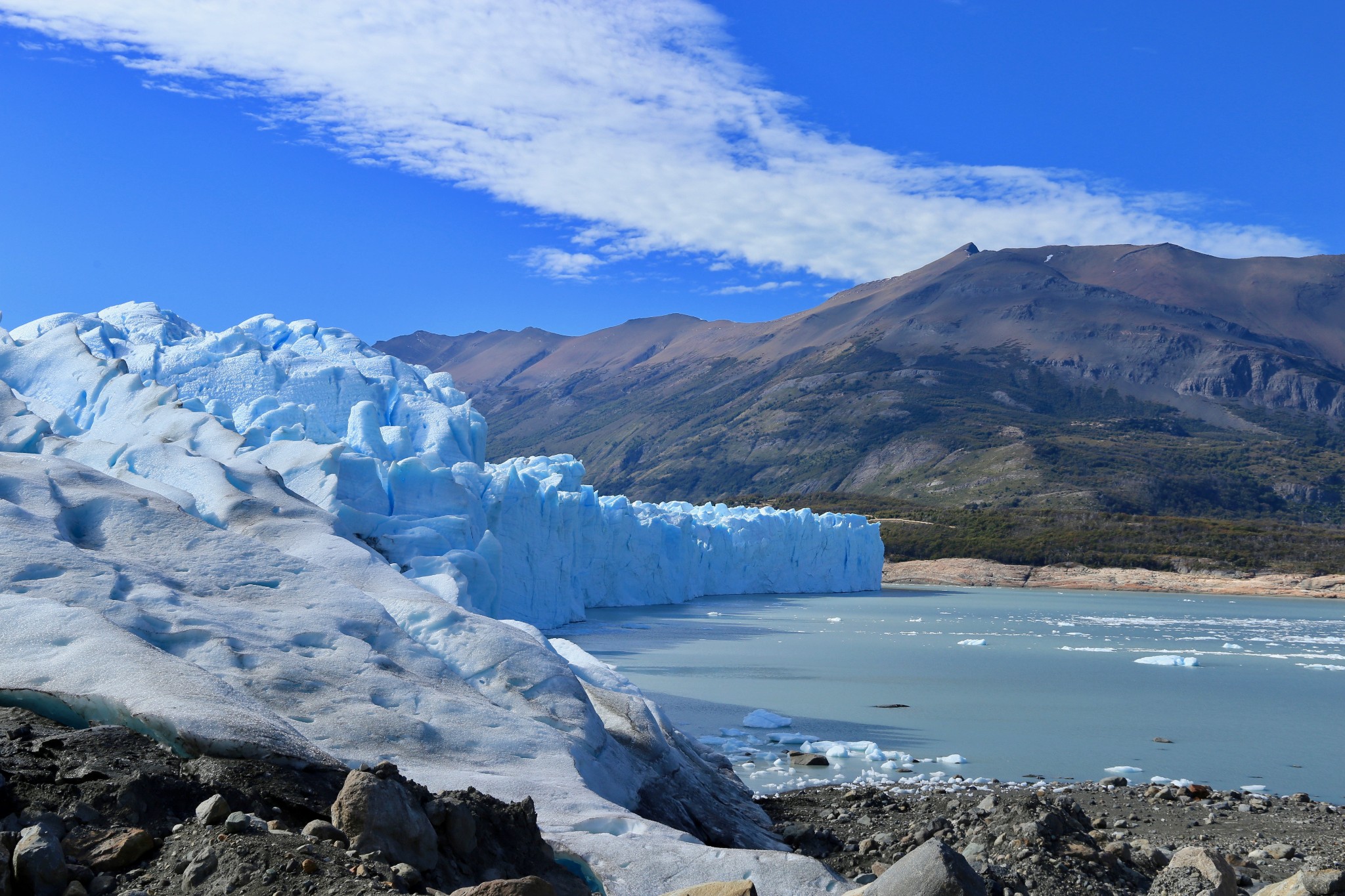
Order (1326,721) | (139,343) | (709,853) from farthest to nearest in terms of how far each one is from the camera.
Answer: (139,343) < (1326,721) < (709,853)

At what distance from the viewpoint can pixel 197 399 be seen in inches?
621

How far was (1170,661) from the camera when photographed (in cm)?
1948

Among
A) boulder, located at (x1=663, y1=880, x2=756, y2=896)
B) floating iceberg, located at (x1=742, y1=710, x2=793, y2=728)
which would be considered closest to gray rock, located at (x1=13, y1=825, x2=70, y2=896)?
boulder, located at (x1=663, y1=880, x2=756, y2=896)

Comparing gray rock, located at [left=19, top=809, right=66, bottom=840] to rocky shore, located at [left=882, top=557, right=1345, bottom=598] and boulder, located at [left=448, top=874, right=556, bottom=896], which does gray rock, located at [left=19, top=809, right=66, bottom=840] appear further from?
rocky shore, located at [left=882, top=557, right=1345, bottom=598]

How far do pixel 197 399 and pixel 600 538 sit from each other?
52.1ft

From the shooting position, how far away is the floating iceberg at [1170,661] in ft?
62.8

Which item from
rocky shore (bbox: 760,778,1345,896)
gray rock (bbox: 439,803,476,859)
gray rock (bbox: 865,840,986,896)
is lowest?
rocky shore (bbox: 760,778,1345,896)

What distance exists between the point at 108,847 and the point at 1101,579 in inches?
2184

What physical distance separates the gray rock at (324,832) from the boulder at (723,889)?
125 centimetres

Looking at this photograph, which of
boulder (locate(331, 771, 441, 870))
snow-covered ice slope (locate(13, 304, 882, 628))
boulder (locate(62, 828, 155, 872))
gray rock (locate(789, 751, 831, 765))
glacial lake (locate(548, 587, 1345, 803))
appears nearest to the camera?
boulder (locate(62, 828, 155, 872))

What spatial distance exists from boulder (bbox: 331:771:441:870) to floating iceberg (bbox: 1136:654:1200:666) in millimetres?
18289

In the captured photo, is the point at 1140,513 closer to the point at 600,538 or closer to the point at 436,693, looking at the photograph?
the point at 600,538

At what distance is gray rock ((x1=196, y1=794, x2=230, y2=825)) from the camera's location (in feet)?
12.3

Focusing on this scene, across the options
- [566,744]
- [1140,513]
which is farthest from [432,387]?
[1140,513]
